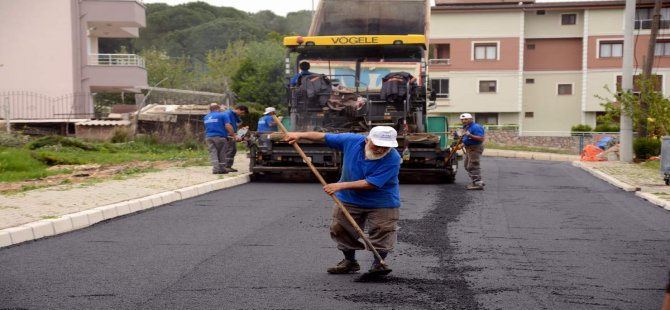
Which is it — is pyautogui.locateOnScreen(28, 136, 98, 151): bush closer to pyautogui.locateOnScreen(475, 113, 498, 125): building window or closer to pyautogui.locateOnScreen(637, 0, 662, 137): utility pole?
pyautogui.locateOnScreen(637, 0, 662, 137): utility pole

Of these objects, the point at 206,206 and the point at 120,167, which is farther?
the point at 120,167

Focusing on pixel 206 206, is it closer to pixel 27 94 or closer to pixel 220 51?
pixel 27 94

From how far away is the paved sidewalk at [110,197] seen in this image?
983 centimetres

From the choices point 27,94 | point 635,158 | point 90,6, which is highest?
point 90,6

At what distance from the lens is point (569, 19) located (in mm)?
50188

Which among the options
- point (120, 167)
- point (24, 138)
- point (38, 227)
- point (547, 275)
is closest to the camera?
point (547, 275)

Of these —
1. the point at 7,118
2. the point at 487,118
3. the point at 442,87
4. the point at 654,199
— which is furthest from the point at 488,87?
the point at 654,199

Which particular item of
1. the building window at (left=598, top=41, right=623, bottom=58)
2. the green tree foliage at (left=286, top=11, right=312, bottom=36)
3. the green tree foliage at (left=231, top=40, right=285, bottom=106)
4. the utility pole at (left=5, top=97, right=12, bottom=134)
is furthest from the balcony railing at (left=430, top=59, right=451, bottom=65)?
the utility pole at (left=5, top=97, right=12, bottom=134)

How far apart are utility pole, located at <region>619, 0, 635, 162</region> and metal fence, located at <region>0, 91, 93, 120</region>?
17.3m

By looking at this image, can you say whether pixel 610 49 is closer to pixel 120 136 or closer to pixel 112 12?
pixel 112 12

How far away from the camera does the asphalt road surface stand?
21.4 ft

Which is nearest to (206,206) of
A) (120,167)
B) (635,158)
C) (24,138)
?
(120,167)

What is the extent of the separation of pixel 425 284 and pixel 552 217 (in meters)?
5.38

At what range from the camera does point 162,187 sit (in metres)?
14.4
